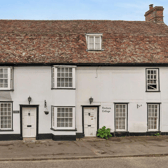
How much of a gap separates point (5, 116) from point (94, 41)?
886 cm

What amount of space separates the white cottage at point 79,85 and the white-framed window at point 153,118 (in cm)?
7

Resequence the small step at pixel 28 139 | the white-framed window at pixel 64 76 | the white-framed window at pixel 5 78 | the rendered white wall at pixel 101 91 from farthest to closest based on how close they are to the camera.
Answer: the rendered white wall at pixel 101 91 → the white-framed window at pixel 64 76 → the white-framed window at pixel 5 78 → the small step at pixel 28 139

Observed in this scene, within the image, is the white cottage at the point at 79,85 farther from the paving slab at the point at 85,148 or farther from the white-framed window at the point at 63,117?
the paving slab at the point at 85,148

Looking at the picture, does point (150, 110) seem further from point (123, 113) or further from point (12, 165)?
point (12, 165)

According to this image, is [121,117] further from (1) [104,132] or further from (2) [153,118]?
(2) [153,118]

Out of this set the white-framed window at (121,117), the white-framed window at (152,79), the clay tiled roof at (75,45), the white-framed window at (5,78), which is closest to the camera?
the white-framed window at (5,78)

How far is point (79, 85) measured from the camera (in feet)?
54.4

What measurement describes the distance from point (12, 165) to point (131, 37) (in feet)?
43.7

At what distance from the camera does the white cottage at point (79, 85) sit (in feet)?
52.4

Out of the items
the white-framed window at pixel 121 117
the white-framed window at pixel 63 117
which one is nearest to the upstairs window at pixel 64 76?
the white-framed window at pixel 63 117

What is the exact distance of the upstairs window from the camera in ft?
52.2

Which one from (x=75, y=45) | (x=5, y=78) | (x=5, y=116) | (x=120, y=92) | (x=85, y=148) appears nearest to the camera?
(x=85, y=148)

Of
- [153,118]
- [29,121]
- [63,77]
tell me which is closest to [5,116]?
[29,121]

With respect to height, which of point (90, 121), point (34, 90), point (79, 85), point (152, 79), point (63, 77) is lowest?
point (90, 121)
